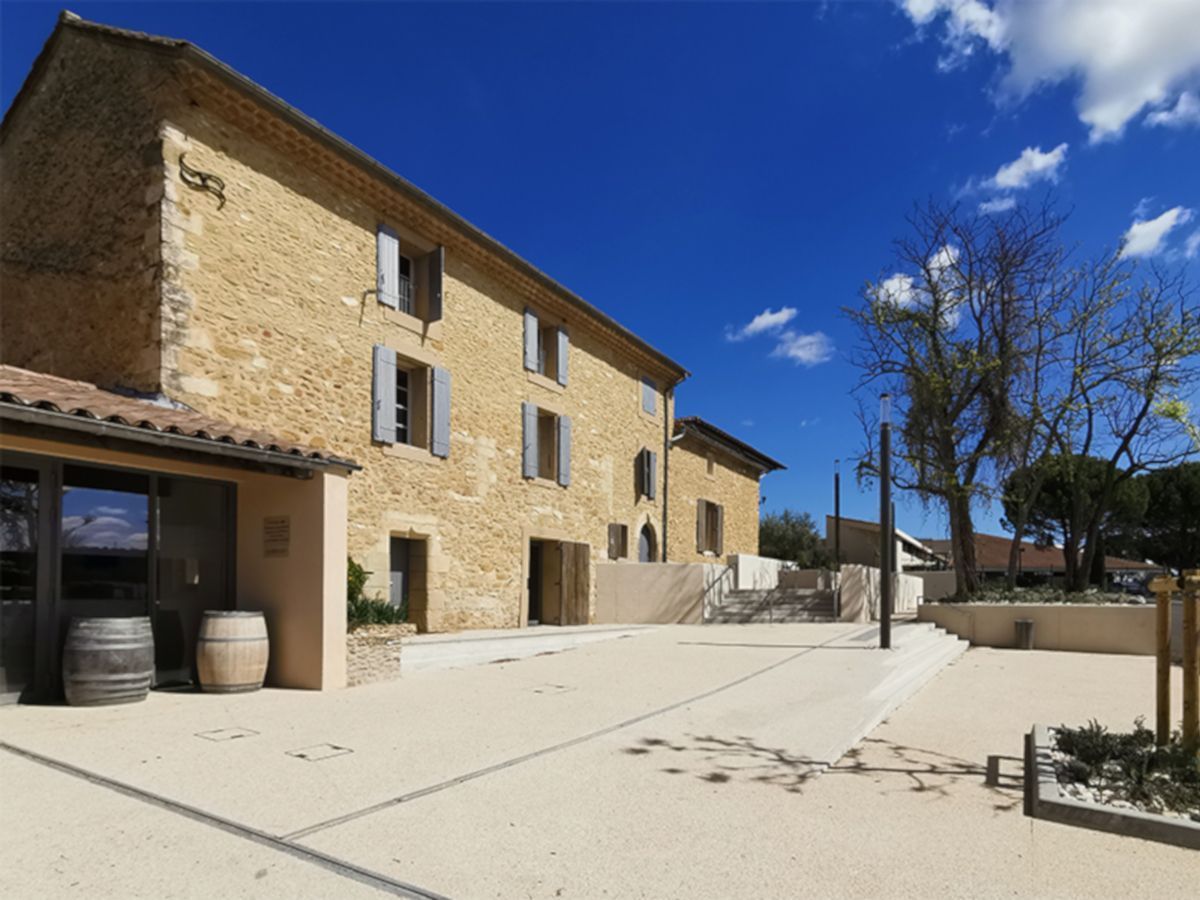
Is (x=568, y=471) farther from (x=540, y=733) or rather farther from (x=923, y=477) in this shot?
(x=540, y=733)

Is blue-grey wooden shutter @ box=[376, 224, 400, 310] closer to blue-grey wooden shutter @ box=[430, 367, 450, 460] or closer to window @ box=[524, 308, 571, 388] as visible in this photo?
blue-grey wooden shutter @ box=[430, 367, 450, 460]

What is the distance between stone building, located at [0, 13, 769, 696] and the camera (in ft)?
28.5

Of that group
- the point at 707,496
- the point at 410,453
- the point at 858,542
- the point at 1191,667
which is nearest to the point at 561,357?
the point at 410,453

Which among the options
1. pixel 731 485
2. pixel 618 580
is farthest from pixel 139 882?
pixel 731 485

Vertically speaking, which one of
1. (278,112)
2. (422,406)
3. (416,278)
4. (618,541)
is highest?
(278,112)

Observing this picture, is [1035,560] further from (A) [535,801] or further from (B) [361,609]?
(A) [535,801]

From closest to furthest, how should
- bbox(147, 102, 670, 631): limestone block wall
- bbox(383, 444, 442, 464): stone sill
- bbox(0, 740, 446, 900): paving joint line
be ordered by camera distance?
1. bbox(0, 740, 446, 900): paving joint line
2. bbox(147, 102, 670, 631): limestone block wall
3. bbox(383, 444, 442, 464): stone sill

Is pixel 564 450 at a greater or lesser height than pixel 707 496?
greater

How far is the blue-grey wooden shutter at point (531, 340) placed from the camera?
14.4 meters

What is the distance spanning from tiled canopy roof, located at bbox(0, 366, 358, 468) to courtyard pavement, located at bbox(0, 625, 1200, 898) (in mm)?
2093

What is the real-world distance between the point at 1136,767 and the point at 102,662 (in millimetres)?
6899

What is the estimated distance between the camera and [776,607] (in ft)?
58.5

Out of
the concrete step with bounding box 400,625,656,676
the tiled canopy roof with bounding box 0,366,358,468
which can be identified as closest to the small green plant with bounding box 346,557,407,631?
the concrete step with bounding box 400,625,656,676

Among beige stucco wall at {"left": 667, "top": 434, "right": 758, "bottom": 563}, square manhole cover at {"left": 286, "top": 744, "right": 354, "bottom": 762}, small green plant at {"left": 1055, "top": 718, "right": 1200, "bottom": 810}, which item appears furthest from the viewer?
beige stucco wall at {"left": 667, "top": 434, "right": 758, "bottom": 563}
